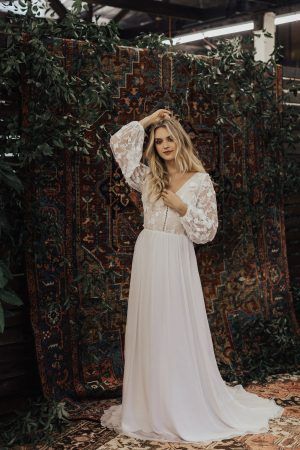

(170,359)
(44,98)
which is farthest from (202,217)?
(44,98)

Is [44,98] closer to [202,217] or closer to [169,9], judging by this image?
[202,217]

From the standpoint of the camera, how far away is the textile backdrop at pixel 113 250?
15.0 feet

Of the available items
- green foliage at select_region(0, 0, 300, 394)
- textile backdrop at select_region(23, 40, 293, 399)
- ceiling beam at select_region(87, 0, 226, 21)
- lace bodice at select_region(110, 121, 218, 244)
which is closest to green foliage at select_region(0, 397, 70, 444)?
textile backdrop at select_region(23, 40, 293, 399)

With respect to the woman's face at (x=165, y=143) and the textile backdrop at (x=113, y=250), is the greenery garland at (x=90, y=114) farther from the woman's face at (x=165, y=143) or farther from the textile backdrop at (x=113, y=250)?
the woman's face at (x=165, y=143)

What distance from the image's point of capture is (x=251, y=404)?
464 centimetres

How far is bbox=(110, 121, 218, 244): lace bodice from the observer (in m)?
4.11

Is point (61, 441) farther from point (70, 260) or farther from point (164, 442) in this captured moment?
point (70, 260)

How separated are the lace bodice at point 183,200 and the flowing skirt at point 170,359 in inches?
3.4

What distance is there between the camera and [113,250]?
4.94 m

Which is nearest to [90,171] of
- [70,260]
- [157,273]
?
[70,260]

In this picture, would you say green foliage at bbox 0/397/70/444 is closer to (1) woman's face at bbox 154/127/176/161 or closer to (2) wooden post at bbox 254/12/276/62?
(1) woman's face at bbox 154/127/176/161

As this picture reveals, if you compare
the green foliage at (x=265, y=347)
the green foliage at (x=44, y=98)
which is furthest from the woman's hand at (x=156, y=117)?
the green foliage at (x=265, y=347)

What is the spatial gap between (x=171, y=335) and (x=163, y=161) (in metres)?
1.17

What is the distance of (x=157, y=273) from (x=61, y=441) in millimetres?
1224
